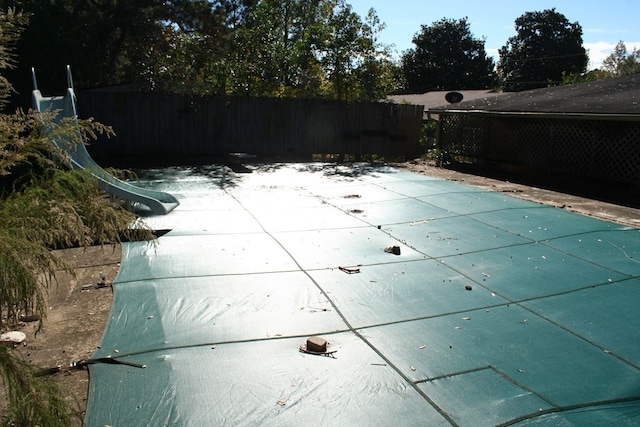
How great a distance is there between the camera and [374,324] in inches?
142

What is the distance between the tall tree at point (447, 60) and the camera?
41656 millimetres

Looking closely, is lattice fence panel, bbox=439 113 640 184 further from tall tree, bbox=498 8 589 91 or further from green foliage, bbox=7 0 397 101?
tall tree, bbox=498 8 589 91

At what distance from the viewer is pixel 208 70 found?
16.2 metres

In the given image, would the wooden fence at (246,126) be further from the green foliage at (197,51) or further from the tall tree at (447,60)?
the tall tree at (447,60)

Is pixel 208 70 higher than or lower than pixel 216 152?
higher

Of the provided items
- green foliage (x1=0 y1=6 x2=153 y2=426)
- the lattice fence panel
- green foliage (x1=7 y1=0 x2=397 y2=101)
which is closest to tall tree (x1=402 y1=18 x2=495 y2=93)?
green foliage (x1=7 y1=0 x2=397 y2=101)

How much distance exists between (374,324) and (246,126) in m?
12.1

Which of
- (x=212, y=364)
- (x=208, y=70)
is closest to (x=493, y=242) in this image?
(x=212, y=364)

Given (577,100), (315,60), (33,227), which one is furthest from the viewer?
(315,60)

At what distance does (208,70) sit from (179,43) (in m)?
1.57

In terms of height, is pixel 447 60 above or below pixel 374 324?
above

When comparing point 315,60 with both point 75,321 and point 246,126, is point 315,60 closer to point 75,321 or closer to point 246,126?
point 246,126

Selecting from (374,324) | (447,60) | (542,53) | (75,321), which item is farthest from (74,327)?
(542,53)

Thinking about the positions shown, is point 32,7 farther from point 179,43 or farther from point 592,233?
point 592,233
